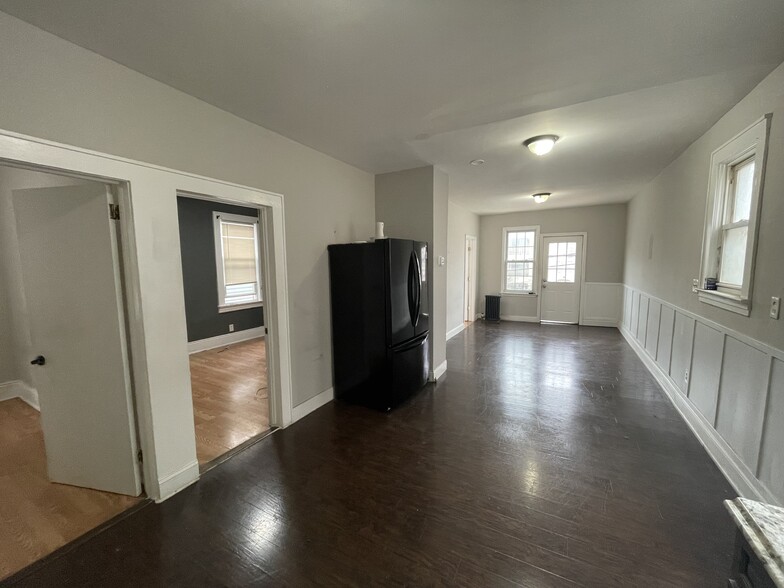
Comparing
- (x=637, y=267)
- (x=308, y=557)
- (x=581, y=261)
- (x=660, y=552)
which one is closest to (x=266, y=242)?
(x=308, y=557)

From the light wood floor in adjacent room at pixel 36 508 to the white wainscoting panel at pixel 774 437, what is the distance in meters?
3.73

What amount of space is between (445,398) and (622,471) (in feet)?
5.27

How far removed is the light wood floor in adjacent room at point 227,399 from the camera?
8.74 ft

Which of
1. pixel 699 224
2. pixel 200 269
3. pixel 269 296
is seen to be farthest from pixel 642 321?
pixel 200 269

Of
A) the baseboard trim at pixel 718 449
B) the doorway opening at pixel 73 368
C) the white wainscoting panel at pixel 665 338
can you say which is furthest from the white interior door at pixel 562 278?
the doorway opening at pixel 73 368

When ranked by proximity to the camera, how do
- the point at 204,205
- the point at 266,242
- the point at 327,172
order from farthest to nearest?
1. the point at 204,205
2. the point at 327,172
3. the point at 266,242

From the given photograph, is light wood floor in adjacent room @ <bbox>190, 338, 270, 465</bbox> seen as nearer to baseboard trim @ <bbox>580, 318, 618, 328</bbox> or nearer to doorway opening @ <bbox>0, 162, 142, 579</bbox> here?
doorway opening @ <bbox>0, 162, 142, 579</bbox>

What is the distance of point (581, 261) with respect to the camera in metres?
6.96

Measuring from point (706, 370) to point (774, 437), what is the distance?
0.98 m

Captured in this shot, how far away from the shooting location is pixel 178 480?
205cm

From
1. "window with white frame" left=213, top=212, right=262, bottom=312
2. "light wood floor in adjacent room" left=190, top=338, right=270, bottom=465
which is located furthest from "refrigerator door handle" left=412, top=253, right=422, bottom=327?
"window with white frame" left=213, top=212, right=262, bottom=312

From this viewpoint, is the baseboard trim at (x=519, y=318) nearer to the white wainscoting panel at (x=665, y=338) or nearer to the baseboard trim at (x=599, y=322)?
the baseboard trim at (x=599, y=322)

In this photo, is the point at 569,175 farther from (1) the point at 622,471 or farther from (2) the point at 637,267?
(1) the point at 622,471

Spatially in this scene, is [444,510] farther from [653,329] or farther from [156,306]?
[653,329]
